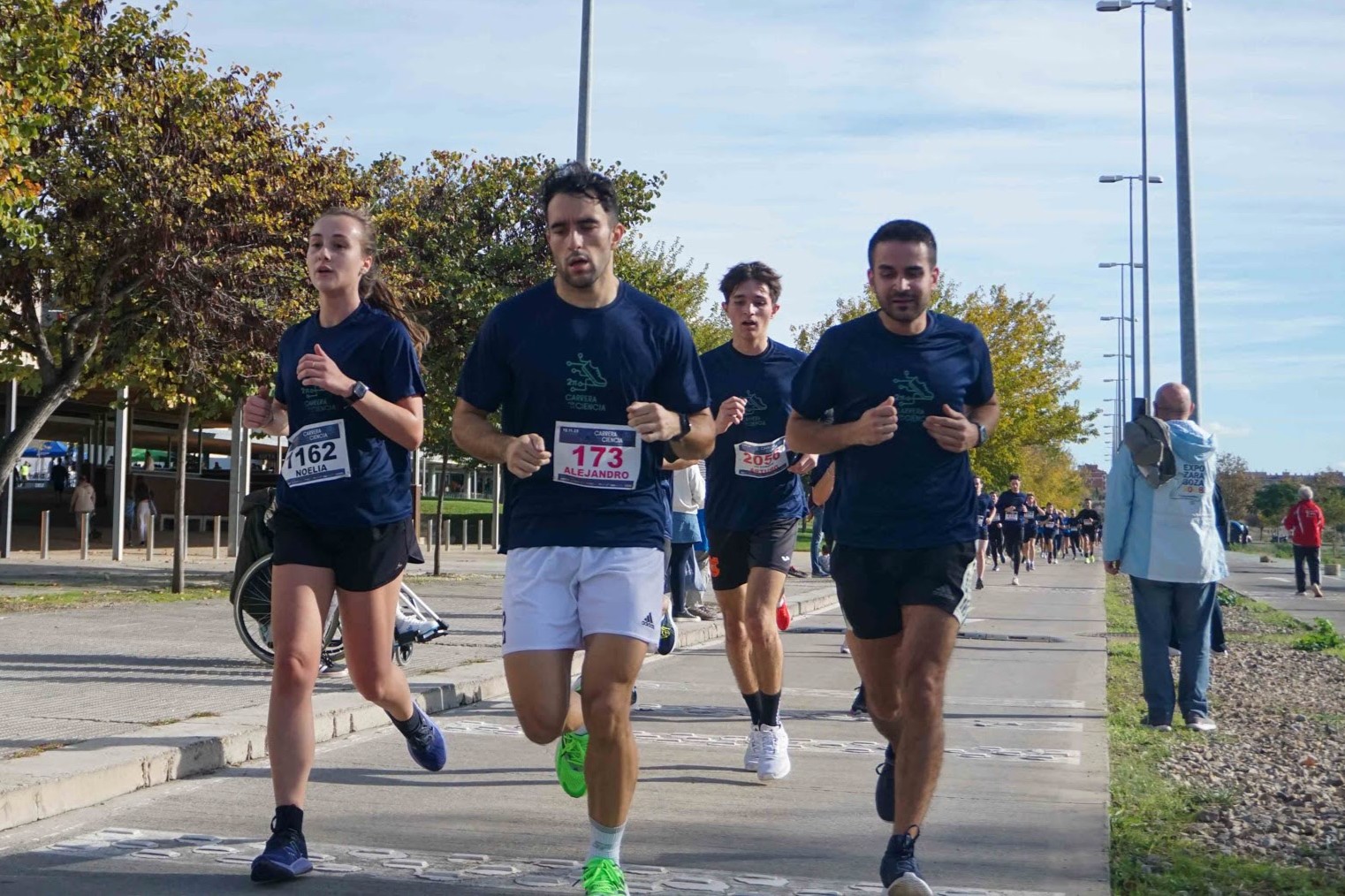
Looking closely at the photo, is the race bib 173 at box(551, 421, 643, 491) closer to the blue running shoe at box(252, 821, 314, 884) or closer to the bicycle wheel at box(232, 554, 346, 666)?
the blue running shoe at box(252, 821, 314, 884)

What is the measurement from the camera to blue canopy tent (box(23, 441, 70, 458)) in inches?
1862

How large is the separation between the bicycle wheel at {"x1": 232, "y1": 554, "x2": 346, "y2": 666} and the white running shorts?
541cm

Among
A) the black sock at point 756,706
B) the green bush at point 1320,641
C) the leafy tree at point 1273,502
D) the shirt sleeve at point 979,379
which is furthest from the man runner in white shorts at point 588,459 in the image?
Result: the leafy tree at point 1273,502

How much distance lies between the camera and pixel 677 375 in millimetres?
4941

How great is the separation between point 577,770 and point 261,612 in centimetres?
542

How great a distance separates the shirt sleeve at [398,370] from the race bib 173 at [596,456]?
1.06 metres

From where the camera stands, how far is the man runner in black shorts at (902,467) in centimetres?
508

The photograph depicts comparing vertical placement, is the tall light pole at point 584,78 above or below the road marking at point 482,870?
above

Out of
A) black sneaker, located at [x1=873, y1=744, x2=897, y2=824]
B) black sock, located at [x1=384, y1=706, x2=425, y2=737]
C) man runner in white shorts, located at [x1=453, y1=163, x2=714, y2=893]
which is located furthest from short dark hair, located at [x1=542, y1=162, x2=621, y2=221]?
black sock, located at [x1=384, y1=706, x2=425, y2=737]

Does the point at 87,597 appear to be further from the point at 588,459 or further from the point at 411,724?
the point at 588,459

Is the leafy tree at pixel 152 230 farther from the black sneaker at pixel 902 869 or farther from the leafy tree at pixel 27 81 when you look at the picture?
the black sneaker at pixel 902 869

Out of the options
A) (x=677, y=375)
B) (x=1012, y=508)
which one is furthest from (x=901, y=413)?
(x=1012, y=508)

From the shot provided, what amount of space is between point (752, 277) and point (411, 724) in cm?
274

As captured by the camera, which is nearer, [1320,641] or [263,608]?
[263,608]
